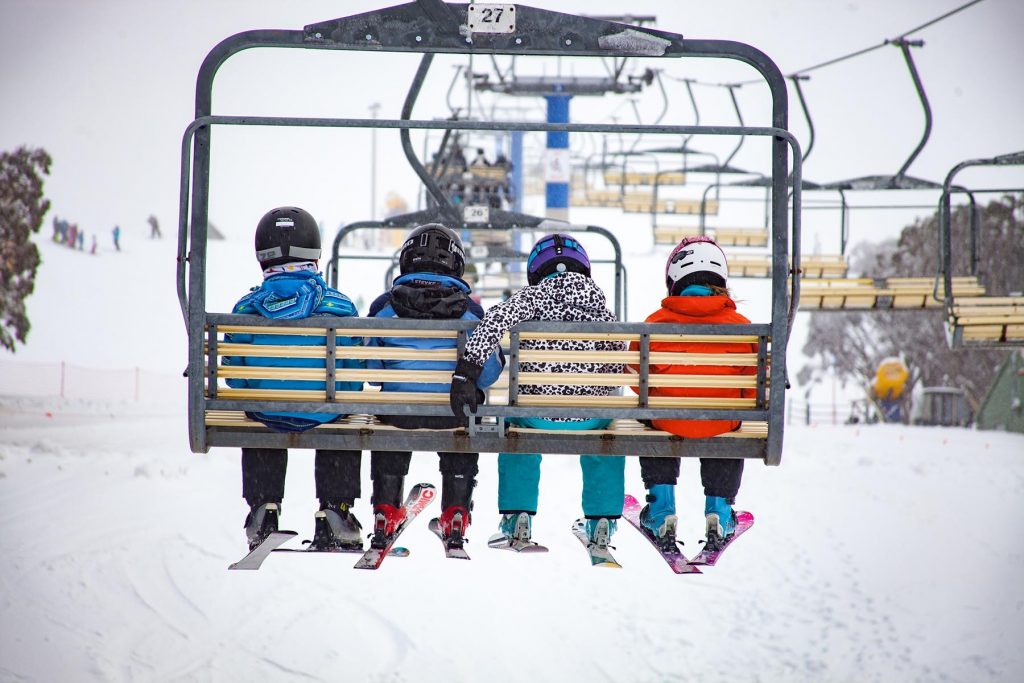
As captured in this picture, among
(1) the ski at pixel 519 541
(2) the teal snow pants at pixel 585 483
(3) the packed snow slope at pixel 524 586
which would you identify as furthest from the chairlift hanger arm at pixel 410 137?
(3) the packed snow slope at pixel 524 586

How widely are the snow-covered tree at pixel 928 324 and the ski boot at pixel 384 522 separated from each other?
25.2m

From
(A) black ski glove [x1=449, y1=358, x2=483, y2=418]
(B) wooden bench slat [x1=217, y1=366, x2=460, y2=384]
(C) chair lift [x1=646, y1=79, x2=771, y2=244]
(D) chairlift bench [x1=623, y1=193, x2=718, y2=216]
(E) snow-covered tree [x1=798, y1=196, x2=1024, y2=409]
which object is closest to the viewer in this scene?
(A) black ski glove [x1=449, y1=358, x2=483, y2=418]

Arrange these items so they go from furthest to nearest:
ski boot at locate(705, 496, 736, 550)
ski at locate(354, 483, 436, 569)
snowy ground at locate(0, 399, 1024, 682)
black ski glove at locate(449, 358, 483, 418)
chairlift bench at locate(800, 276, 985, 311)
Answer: chairlift bench at locate(800, 276, 985, 311) → snowy ground at locate(0, 399, 1024, 682) → ski boot at locate(705, 496, 736, 550) → ski at locate(354, 483, 436, 569) → black ski glove at locate(449, 358, 483, 418)

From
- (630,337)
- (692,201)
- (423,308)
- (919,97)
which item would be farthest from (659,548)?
(692,201)

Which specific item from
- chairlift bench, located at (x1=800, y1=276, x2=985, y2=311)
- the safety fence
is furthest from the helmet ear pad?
the safety fence

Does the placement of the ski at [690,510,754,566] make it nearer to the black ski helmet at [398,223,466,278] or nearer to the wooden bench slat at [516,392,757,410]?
the wooden bench slat at [516,392,757,410]

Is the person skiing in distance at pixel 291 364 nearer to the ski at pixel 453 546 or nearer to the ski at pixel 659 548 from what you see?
the ski at pixel 453 546

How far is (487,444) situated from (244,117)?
1526 millimetres

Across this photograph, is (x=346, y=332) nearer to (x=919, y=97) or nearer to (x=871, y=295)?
(x=919, y=97)

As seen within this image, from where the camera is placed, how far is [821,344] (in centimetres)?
3722

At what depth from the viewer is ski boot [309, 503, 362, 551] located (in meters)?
3.83

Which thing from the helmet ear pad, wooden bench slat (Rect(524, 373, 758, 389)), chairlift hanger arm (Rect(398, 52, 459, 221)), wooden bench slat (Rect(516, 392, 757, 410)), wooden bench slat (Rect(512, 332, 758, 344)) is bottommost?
wooden bench slat (Rect(516, 392, 757, 410))

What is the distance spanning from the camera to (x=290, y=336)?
3555 mm

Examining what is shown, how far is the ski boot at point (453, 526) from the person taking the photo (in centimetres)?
393
